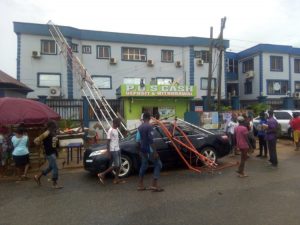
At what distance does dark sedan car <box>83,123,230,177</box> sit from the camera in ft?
28.6

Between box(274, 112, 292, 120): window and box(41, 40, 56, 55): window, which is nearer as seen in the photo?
box(274, 112, 292, 120): window

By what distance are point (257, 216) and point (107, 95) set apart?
24007mm

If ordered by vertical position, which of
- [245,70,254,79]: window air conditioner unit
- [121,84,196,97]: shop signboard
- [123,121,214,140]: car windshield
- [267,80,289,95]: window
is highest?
[245,70,254,79]: window air conditioner unit

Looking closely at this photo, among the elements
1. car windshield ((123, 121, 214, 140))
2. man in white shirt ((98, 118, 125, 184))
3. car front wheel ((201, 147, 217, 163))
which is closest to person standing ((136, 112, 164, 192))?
man in white shirt ((98, 118, 125, 184))

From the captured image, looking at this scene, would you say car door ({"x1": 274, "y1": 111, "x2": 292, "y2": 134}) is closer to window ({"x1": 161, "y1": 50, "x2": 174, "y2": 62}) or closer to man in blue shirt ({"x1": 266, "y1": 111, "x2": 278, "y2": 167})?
man in blue shirt ({"x1": 266, "y1": 111, "x2": 278, "y2": 167})

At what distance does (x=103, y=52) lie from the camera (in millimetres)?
28547

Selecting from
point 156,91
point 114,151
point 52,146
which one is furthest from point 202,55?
point 52,146

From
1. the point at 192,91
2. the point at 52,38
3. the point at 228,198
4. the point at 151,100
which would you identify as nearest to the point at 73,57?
the point at 52,38

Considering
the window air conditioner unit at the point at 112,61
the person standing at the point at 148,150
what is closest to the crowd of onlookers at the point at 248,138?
the person standing at the point at 148,150

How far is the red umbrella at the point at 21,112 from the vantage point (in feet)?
33.6

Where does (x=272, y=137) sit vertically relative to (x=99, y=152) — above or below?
above

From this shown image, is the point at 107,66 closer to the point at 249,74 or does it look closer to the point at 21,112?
the point at 249,74

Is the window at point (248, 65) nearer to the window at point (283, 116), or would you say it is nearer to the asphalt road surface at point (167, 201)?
the window at point (283, 116)

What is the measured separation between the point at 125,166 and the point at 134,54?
2173cm
